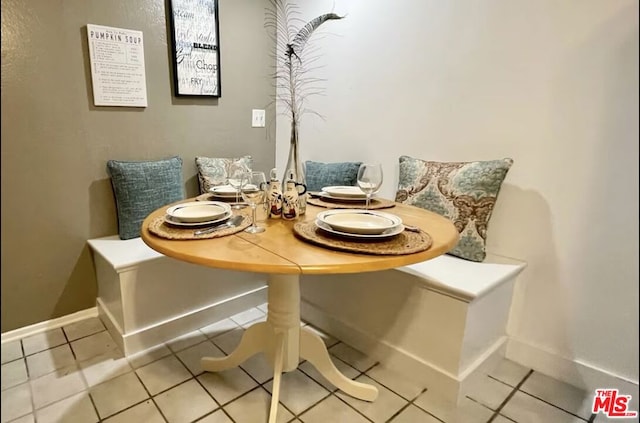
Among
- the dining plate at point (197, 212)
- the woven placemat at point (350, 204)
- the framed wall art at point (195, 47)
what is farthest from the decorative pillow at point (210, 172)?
the dining plate at point (197, 212)

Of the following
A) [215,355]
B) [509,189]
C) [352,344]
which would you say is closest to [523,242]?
[509,189]

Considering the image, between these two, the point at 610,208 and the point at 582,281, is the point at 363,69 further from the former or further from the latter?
the point at 610,208

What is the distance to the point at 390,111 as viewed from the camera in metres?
2.25

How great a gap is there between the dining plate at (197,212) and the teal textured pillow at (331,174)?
1038 millimetres

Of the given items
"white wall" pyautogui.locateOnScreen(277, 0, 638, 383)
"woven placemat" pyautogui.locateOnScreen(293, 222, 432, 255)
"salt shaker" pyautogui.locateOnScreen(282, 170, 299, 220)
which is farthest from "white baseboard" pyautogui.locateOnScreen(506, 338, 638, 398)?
"salt shaker" pyautogui.locateOnScreen(282, 170, 299, 220)

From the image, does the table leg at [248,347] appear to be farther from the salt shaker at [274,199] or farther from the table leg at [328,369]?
the salt shaker at [274,199]

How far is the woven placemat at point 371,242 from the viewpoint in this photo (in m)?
1.07

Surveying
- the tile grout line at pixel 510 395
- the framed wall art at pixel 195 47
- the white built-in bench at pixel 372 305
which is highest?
the framed wall art at pixel 195 47

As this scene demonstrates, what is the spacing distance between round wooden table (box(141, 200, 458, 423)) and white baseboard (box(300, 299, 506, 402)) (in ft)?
0.79

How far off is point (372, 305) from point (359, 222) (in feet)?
2.39

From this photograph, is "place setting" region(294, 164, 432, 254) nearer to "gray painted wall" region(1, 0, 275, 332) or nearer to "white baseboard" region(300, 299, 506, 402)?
"white baseboard" region(300, 299, 506, 402)

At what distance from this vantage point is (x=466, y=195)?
1754 millimetres

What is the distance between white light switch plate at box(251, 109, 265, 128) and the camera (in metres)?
2.73

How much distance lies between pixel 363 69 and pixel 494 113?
2.93 feet
